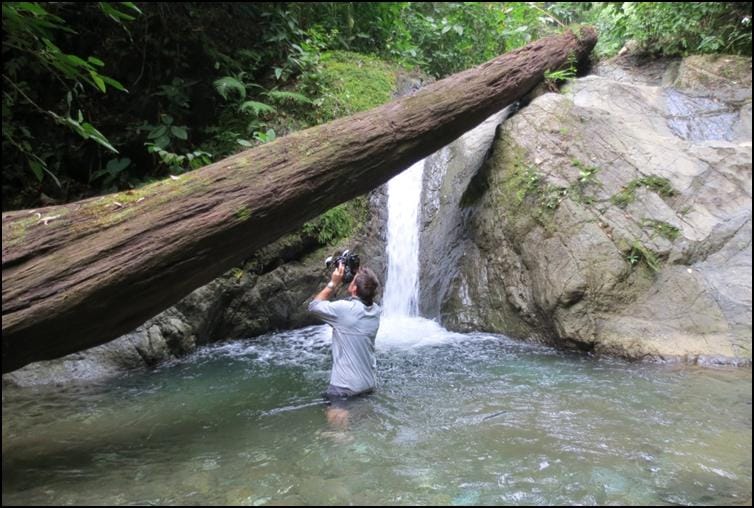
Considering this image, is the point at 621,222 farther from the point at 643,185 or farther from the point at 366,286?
the point at 366,286

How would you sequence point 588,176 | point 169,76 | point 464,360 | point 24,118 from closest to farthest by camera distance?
point 464,360 < point 588,176 < point 24,118 < point 169,76

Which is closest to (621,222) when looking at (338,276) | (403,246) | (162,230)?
(403,246)

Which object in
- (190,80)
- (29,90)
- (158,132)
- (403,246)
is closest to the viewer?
(29,90)

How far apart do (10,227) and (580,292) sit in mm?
5076

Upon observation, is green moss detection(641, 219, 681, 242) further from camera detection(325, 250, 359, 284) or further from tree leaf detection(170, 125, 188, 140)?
tree leaf detection(170, 125, 188, 140)

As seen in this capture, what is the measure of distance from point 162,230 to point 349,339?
1740mm

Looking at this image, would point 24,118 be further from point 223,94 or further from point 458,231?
point 458,231

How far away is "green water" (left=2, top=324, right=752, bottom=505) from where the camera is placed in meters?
2.79

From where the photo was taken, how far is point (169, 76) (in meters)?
7.78

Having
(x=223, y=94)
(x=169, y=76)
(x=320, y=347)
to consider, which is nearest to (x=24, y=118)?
(x=169, y=76)

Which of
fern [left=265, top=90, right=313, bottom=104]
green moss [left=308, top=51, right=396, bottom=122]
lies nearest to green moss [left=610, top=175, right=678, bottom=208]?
green moss [left=308, top=51, right=396, bottom=122]

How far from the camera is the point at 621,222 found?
224 inches

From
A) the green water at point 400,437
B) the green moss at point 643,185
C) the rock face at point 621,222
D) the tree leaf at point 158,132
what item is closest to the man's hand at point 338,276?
the green water at point 400,437

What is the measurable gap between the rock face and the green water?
0.53m
